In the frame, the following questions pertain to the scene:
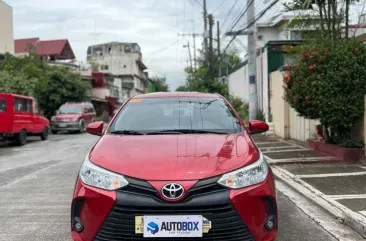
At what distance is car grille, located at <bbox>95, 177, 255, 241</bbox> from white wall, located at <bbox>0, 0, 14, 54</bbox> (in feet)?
90.8

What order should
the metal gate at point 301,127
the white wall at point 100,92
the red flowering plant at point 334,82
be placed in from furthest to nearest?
the white wall at point 100,92, the metal gate at point 301,127, the red flowering plant at point 334,82

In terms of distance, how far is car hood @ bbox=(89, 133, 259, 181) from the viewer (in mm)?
3299

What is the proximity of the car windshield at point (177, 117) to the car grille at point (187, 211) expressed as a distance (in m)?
1.20

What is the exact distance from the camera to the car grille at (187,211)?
3.15 m

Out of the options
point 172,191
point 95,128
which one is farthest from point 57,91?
point 172,191

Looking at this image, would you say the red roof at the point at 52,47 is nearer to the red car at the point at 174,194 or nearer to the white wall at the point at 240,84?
the white wall at the point at 240,84

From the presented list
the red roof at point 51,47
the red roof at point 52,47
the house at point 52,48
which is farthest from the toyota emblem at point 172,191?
the red roof at point 51,47

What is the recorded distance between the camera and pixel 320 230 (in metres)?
4.71

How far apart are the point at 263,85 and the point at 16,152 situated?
35.3 feet

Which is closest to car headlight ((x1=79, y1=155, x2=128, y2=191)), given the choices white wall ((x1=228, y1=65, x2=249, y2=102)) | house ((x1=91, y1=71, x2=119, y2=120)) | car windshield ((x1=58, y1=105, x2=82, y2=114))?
car windshield ((x1=58, y1=105, x2=82, y2=114))

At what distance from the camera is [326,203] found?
571 cm

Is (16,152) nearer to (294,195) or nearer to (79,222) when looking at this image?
(294,195)

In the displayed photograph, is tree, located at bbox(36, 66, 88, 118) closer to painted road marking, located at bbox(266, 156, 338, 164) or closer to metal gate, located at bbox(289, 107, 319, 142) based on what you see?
metal gate, located at bbox(289, 107, 319, 142)

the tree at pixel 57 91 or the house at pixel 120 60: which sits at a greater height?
the house at pixel 120 60
